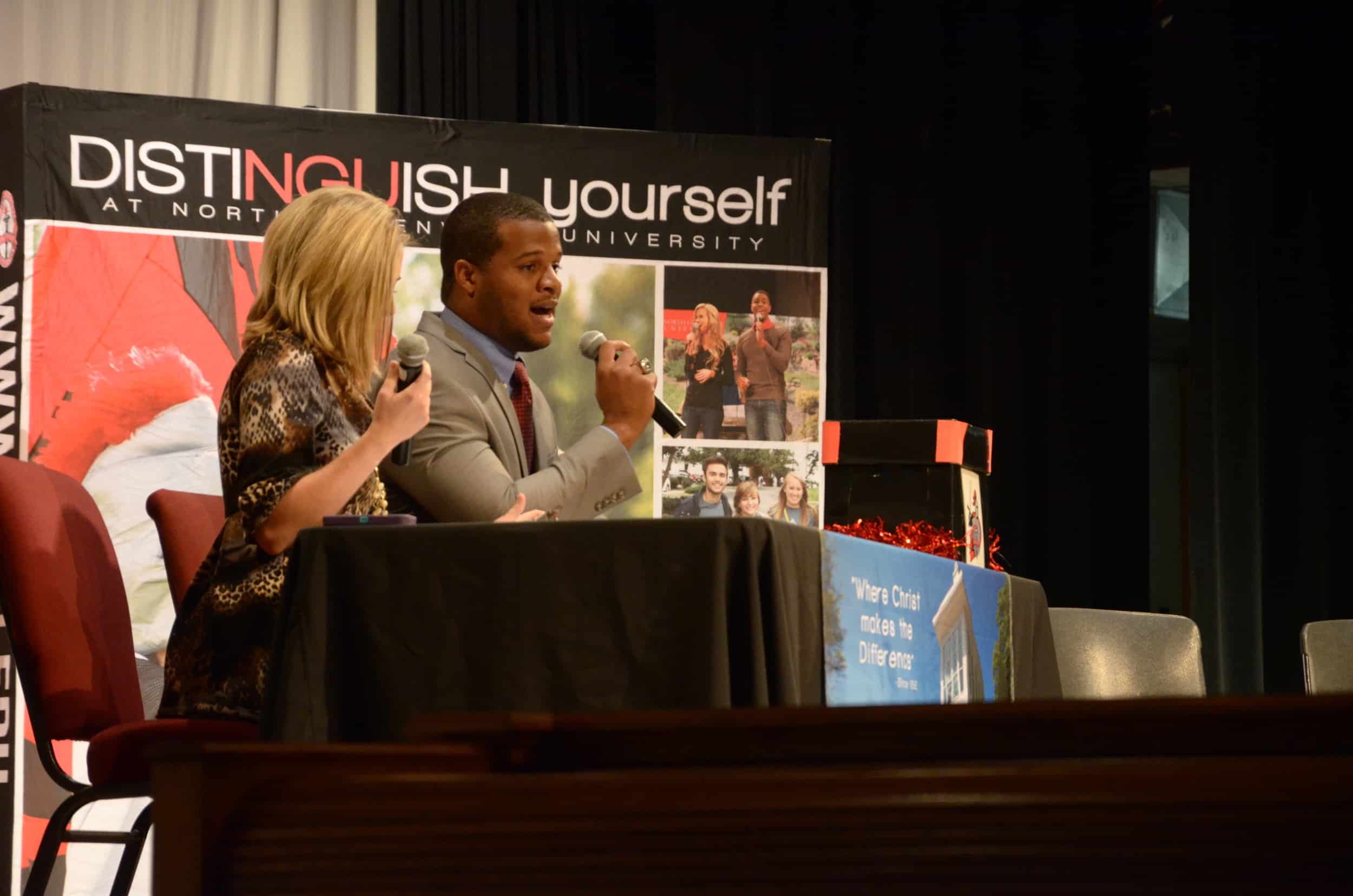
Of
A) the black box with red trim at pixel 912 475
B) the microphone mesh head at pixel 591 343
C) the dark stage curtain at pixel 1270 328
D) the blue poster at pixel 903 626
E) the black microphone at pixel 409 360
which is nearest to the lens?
the blue poster at pixel 903 626

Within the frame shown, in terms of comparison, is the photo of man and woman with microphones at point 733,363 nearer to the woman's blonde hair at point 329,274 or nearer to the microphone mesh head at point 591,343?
the microphone mesh head at point 591,343

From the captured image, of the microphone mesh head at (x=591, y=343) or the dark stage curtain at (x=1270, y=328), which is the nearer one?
the microphone mesh head at (x=591, y=343)

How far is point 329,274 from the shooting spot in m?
2.01

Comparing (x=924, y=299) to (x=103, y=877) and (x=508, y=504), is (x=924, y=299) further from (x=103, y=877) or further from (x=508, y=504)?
(x=508, y=504)

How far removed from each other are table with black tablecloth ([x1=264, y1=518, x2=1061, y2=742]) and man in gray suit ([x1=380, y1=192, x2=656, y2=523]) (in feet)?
1.00

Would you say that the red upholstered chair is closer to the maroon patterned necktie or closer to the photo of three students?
the maroon patterned necktie

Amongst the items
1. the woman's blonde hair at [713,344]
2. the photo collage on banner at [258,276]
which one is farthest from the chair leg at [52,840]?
the woman's blonde hair at [713,344]

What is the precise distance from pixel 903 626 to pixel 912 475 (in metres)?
1.43

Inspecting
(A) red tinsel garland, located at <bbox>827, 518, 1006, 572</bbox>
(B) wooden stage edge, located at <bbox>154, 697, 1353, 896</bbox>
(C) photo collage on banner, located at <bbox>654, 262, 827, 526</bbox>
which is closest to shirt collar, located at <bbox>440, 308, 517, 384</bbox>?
(A) red tinsel garland, located at <bbox>827, 518, 1006, 572</bbox>

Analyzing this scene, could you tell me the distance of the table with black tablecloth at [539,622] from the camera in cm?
149

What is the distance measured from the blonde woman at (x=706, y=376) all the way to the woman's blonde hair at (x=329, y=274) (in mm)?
1893

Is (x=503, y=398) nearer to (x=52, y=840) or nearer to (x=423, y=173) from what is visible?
(x=52, y=840)

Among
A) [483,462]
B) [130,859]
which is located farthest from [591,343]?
[130,859]

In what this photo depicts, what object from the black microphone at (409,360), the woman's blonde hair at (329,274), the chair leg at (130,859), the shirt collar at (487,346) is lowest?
the chair leg at (130,859)
